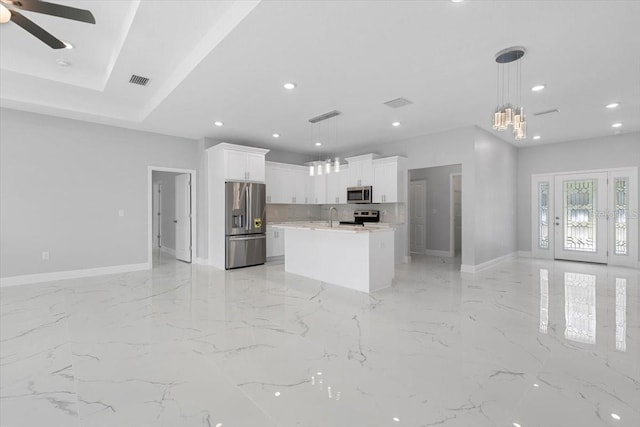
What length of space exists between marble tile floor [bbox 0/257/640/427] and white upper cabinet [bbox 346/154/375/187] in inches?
128

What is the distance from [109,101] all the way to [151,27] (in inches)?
105

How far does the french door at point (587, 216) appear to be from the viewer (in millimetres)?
6332

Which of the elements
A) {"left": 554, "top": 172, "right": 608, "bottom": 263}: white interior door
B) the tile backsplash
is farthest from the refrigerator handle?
{"left": 554, "top": 172, "right": 608, "bottom": 263}: white interior door

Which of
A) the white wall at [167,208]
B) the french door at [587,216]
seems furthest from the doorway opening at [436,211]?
the white wall at [167,208]

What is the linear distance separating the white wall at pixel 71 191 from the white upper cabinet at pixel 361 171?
3986 mm

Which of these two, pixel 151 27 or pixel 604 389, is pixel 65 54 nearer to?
pixel 151 27

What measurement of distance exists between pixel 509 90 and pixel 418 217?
4971mm

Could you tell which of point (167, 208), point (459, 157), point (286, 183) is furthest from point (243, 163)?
point (459, 157)

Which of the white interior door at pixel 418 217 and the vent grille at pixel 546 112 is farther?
the white interior door at pixel 418 217

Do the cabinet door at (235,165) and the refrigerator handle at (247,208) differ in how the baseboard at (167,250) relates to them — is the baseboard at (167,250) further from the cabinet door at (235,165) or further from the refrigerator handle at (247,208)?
the cabinet door at (235,165)

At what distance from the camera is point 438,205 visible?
27.0 feet

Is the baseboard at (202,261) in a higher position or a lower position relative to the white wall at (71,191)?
lower

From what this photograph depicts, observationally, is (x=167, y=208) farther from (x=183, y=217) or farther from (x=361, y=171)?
(x=361, y=171)

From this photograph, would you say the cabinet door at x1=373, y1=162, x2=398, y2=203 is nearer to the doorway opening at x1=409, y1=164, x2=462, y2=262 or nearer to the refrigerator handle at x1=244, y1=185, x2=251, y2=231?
the doorway opening at x1=409, y1=164, x2=462, y2=262
